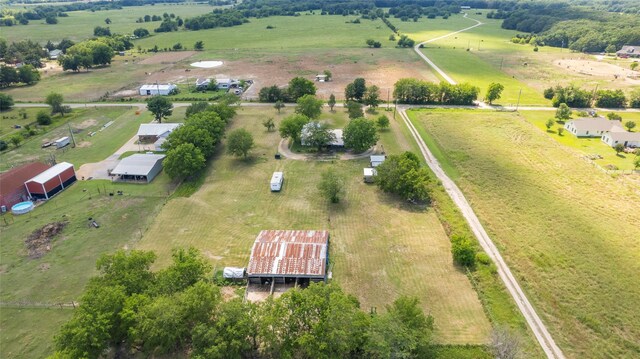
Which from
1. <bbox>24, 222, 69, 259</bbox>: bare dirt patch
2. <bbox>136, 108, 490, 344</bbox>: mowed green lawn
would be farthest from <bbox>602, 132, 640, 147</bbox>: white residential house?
<bbox>24, 222, 69, 259</bbox>: bare dirt patch

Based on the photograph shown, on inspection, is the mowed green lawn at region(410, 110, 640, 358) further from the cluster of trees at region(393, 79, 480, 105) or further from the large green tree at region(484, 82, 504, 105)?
the cluster of trees at region(393, 79, 480, 105)

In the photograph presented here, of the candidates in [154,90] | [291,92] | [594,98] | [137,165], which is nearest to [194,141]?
[137,165]

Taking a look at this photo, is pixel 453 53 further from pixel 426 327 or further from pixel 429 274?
pixel 426 327

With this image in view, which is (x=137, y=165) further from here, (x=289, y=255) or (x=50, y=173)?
(x=289, y=255)

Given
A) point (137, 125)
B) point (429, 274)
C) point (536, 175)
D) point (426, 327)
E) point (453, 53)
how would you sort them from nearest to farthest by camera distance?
point (426, 327) → point (429, 274) → point (536, 175) → point (137, 125) → point (453, 53)

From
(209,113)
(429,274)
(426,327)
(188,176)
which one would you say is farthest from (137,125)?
(426,327)

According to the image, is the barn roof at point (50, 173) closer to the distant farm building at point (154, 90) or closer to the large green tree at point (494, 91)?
the distant farm building at point (154, 90)
